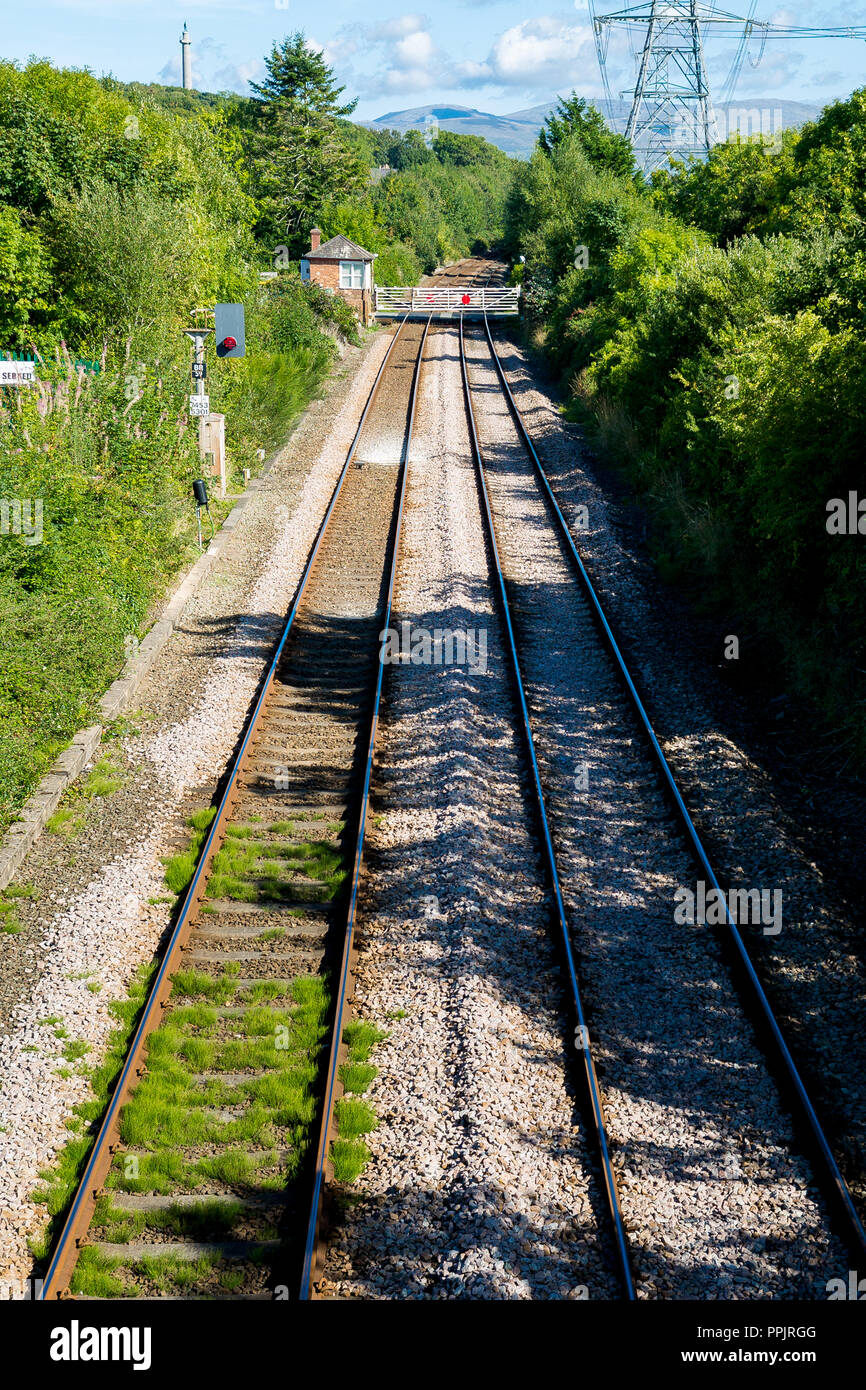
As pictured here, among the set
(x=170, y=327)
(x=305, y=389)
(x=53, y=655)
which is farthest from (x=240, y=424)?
(x=53, y=655)

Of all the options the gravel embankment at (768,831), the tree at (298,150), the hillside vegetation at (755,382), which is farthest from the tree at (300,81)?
the gravel embankment at (768,831)

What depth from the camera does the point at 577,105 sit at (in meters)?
56.7

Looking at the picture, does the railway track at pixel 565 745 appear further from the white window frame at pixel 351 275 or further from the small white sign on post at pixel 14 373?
the white window frame at pixel 351 275

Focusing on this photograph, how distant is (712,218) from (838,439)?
85.7 feet

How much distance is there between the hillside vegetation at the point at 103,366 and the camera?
1189 centimetres

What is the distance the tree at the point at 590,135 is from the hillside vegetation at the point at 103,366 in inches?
858

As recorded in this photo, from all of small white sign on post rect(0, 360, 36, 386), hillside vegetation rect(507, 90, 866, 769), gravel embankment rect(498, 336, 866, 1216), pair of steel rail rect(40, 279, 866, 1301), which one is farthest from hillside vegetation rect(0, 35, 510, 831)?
hillside vegetation rect(507, 90, 866, 769)

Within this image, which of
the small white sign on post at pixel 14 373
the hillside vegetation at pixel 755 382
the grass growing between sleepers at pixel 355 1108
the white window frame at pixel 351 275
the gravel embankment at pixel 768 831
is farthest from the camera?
the white window frame at pixel 351 275

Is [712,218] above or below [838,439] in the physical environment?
above

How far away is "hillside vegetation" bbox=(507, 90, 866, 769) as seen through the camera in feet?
41.4

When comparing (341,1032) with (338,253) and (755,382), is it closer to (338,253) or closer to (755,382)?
(755,382)

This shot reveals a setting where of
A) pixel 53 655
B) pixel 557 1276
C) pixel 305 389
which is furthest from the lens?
pixel 305 389
